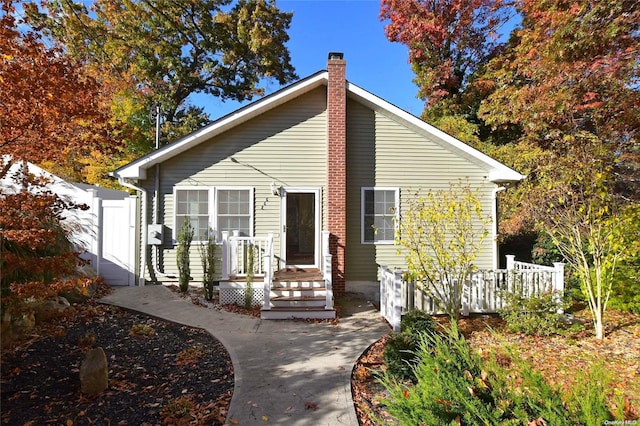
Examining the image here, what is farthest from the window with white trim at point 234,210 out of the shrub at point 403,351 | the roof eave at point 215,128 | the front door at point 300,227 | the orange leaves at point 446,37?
the orange leaves at point 446,37

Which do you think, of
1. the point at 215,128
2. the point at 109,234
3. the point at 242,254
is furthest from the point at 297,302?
the point at 109,234

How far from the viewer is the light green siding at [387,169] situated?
29.3ft

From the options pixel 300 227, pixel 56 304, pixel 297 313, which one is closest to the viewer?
pixel 56 304

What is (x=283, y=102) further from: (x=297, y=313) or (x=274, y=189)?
(x=297, y=313)

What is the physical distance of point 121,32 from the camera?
18.3m

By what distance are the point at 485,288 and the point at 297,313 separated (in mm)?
3988

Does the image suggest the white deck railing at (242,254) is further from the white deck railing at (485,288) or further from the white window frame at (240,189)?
the white deck railing at (485,288)

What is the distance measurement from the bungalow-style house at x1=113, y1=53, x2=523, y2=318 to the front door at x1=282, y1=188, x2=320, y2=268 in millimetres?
58

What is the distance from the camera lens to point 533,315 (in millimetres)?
5984

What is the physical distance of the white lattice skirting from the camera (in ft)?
24.6

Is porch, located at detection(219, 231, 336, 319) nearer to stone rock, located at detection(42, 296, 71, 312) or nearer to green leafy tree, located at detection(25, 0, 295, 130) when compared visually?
stone rock, located at detection(42, 296, 71, 312)

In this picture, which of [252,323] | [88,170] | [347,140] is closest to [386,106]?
[347,140]

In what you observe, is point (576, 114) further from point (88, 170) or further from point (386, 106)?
point (88, 170)

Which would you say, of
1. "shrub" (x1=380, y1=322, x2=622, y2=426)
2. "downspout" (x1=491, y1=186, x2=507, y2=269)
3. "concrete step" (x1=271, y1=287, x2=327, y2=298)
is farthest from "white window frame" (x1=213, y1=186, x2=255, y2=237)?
"shrub" (x1=380, y1=322, x2=622, y2=426)
